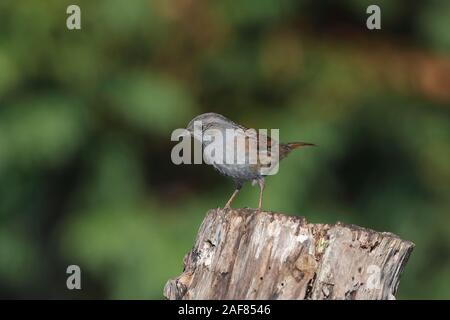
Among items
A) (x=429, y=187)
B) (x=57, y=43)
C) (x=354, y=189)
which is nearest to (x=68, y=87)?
(x=57, y=43)

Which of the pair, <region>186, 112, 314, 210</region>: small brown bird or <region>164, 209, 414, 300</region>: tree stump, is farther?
<region>186, 112, 314, 210</region>: small brown bird

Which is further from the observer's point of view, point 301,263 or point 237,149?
A: point 237,149

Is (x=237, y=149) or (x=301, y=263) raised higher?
(x=237, y=149)

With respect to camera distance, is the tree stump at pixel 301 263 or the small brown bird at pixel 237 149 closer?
the tree stump at pixel 301 263

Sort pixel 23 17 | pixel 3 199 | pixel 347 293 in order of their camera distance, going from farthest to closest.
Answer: pixel 3 199 < pixel 23 17 < pixel 347 293

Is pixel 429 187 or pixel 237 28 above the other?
pixel 237 28

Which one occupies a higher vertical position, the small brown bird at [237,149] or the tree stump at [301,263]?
the small brown bird at [237,149]

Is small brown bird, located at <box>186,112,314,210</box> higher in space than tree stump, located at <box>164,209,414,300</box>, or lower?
higher

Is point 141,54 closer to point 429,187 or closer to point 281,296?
point 429,187
